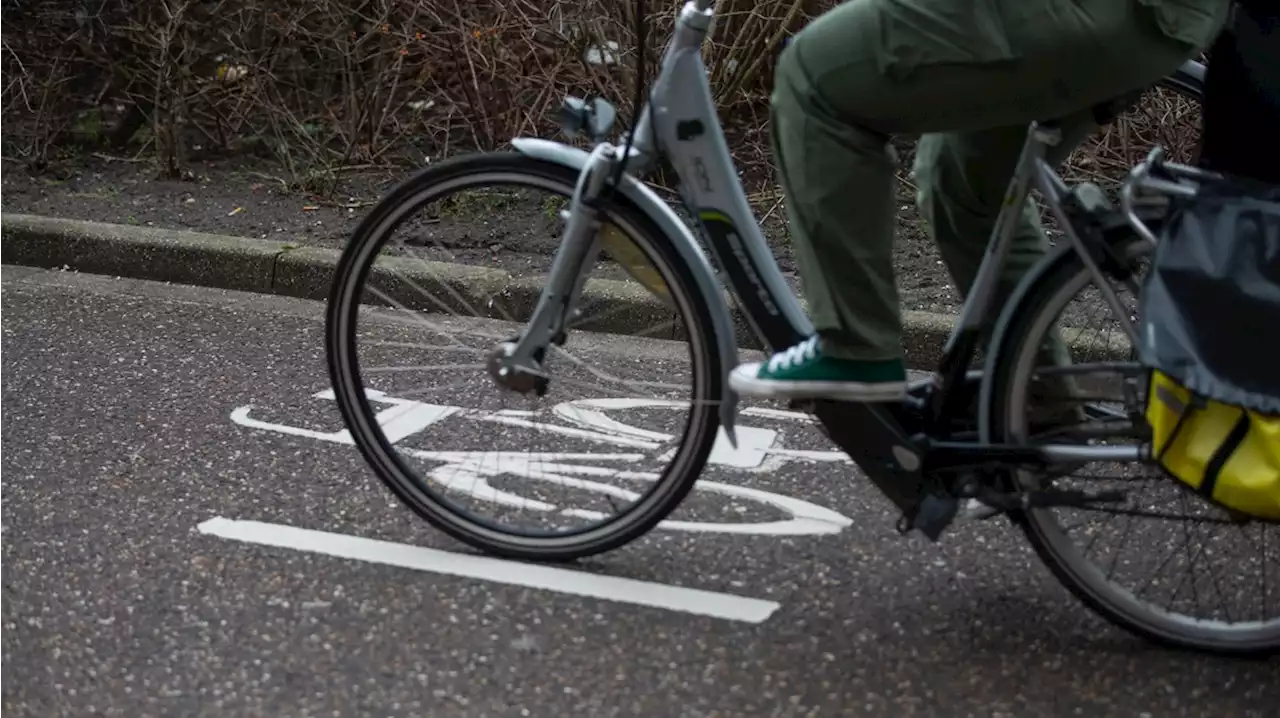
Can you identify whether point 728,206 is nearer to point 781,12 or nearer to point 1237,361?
point 1237,361

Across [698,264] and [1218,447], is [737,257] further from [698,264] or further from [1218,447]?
[1218,447]

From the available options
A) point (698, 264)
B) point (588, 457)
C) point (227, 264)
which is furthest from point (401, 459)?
point (227, 264)

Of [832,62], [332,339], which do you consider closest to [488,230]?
[332,339]

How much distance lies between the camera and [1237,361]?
7.54 ft

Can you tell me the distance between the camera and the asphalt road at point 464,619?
2.56 meters

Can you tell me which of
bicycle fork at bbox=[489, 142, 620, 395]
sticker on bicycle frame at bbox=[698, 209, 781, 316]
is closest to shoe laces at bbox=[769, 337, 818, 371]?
sticker on bicycle frame at bbox=[698, 209, 781, 316]

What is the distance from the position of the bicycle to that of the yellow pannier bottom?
0.13 meters

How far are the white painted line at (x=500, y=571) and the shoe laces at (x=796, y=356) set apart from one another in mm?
509

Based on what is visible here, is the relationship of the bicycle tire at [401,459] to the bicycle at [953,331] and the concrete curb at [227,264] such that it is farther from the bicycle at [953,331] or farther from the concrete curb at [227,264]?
the concrete curb at [227,264]

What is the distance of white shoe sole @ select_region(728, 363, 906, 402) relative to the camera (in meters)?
2.64

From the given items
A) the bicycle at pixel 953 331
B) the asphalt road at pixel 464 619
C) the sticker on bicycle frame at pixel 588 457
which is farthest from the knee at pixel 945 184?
the asphalt road at pixel 464 619

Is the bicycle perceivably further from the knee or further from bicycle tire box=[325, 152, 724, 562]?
the knee

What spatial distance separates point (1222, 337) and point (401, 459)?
1.71m

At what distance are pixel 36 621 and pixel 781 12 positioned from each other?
4.23m
